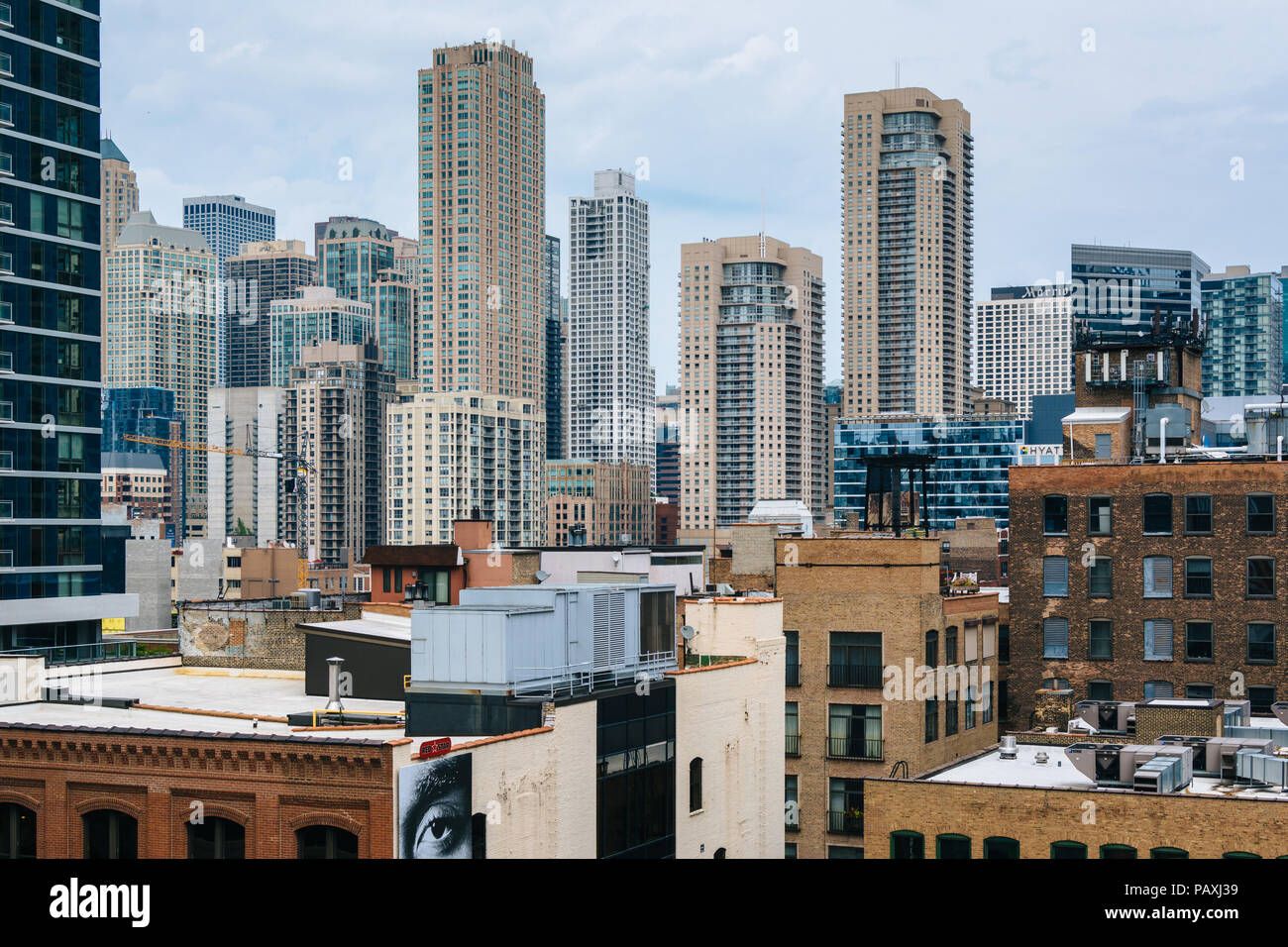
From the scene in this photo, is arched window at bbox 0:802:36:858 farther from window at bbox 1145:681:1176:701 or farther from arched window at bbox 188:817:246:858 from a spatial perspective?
window at bbox 1145:681:1176:701

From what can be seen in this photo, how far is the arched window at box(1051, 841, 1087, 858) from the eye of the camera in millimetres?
36219

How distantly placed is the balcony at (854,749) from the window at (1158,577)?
19957mm

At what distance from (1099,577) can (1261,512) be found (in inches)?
311

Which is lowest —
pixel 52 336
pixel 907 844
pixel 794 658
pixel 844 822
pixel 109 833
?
pixel 844 822

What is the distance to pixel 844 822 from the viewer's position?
180 ft

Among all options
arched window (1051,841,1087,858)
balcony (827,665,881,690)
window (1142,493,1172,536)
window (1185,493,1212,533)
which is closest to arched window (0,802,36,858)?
arched window (1051,841,1087,858)

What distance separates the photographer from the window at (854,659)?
5456 centimetres

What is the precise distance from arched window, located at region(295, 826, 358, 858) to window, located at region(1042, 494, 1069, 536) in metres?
50.5

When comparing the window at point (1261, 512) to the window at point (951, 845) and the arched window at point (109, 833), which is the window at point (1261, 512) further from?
the arched window at point (109, 833)

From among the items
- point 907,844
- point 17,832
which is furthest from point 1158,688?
point 17,832

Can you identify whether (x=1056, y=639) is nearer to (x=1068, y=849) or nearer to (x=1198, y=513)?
(x=1198, y=513)

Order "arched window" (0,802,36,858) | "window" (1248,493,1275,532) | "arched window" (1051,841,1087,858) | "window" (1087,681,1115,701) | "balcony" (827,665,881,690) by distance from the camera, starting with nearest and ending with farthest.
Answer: "arched window" (0,802,36,858) < "arched window" (1051,841,1087,858) < "balcony" (827,665,881,690) < "window" (1248,493,1275,532) < "window" (1087,681,1115,701)
